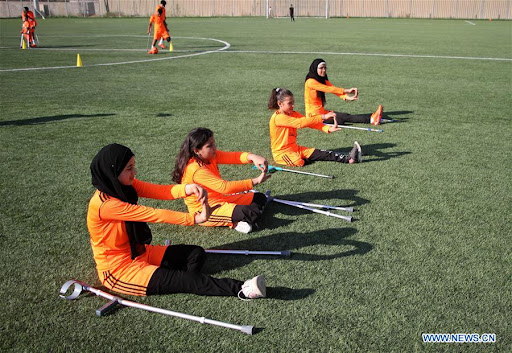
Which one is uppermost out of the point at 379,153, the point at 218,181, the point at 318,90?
the point at 318,90

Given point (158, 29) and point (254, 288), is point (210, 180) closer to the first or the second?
point (254, 288)

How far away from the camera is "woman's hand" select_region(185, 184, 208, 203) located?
14.1ft

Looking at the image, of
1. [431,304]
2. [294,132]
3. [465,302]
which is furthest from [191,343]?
[294,132]

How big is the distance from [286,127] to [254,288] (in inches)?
160

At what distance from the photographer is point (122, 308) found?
435cm

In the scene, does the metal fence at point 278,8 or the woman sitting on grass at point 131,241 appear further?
the metal fence at point 278,8

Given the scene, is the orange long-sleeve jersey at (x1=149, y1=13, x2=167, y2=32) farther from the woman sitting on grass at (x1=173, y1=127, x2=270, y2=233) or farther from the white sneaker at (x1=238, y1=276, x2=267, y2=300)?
the white sneaker at (x1=238, y1=276, x2=267, y2=300)

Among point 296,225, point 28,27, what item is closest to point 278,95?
point 296,225

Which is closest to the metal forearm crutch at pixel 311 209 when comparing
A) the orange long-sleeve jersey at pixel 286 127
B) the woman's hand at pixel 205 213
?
the orange long-sleeve jersey at pixel 286 127

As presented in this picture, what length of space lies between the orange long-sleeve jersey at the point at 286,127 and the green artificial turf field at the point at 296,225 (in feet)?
1.75

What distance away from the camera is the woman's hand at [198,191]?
14.1 feet

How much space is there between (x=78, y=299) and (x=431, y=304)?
3.36 meters

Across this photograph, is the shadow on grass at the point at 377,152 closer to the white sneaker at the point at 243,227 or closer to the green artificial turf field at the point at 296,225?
the green artificial turf field at the point at 296,225

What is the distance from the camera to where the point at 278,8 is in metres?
61.6
